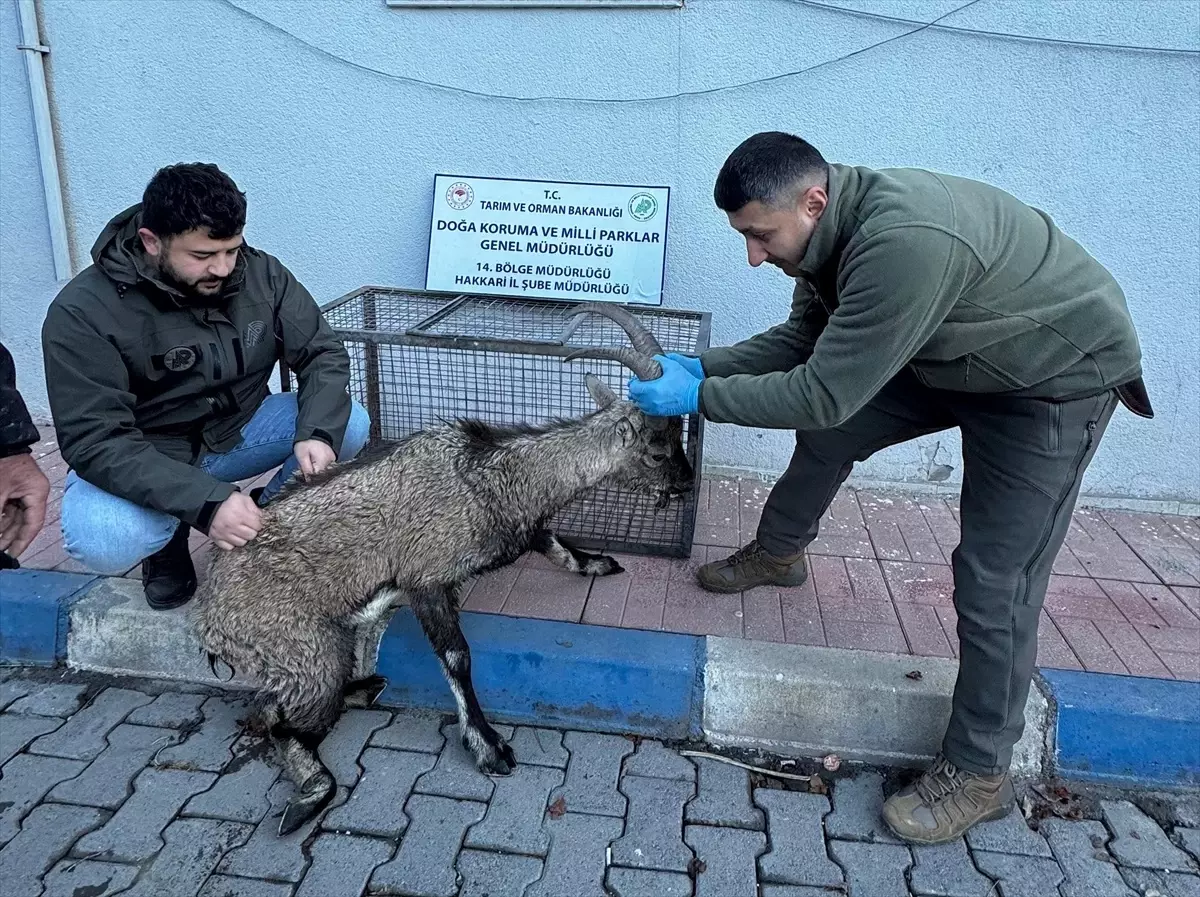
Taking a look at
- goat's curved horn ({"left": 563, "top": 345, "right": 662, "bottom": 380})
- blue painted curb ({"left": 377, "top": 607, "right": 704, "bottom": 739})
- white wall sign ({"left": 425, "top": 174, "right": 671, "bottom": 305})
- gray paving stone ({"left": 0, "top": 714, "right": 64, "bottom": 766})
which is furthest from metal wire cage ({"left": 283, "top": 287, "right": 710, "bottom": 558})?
gray paving stone ({"left": 0, "top": 714, "right": 64, "bottom": 766})

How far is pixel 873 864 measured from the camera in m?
2.67

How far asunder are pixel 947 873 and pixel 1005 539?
41.6 inches

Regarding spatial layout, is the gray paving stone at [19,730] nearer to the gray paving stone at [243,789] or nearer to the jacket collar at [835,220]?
the gray paving stone at [243,789]

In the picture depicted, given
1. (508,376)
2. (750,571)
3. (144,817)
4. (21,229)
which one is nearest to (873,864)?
(750,571)

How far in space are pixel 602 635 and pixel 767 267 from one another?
2.30 meters

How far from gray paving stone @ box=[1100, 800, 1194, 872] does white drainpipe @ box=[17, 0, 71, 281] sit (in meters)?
5.79

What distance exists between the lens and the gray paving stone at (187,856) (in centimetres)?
251

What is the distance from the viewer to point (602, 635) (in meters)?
3.37

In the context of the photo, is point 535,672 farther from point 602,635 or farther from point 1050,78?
point 1050,78

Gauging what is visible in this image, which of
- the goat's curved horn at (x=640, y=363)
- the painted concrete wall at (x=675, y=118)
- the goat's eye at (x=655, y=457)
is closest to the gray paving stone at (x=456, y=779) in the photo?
the goat's eye at (x=655, y=457)

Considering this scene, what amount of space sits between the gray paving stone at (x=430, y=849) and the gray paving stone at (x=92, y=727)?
1.22 m

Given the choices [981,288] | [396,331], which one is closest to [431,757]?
[396,331]

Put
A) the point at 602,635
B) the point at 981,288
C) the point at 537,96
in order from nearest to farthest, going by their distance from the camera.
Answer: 1. the point at 981,288
2. the point at 602,635
3. the point at 537,96

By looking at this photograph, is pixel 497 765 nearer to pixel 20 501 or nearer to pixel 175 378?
pixel 20 501
